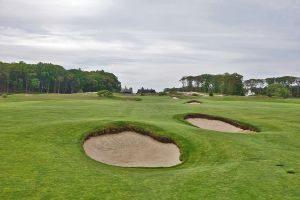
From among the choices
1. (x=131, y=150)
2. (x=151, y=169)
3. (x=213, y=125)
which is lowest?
(x=151, y=169)

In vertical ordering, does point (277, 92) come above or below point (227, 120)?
above

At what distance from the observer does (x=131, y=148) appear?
Answer: 31266 millimetres

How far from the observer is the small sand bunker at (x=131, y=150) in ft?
93.0

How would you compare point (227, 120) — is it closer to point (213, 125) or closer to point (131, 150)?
point (213, 125)

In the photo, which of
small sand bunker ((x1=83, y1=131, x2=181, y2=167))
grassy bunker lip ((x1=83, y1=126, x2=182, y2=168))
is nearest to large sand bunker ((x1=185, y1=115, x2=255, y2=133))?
grassy bunker lip ((x1=83, y1=126, x2=182, y2=168))

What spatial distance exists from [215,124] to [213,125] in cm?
45

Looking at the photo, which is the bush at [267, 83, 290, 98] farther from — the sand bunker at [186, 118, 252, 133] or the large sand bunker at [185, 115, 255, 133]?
the sand bunker at [186, 118, 252, 133]

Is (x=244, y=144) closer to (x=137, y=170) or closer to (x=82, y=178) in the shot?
(x=137, y=170)

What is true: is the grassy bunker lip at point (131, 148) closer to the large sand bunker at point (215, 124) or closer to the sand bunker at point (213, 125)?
the sand bunker at point (213, 125)

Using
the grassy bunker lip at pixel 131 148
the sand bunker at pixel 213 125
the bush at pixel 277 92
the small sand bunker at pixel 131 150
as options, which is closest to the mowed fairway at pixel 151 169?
the grassy bunker lip at pixel 131 148

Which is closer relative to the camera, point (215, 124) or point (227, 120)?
point (215, 124)

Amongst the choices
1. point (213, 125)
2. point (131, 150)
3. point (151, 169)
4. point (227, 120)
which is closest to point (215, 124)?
point (213, 125)

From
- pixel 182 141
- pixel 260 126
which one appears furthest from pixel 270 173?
pixel 260 126

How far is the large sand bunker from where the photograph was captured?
43.6m
